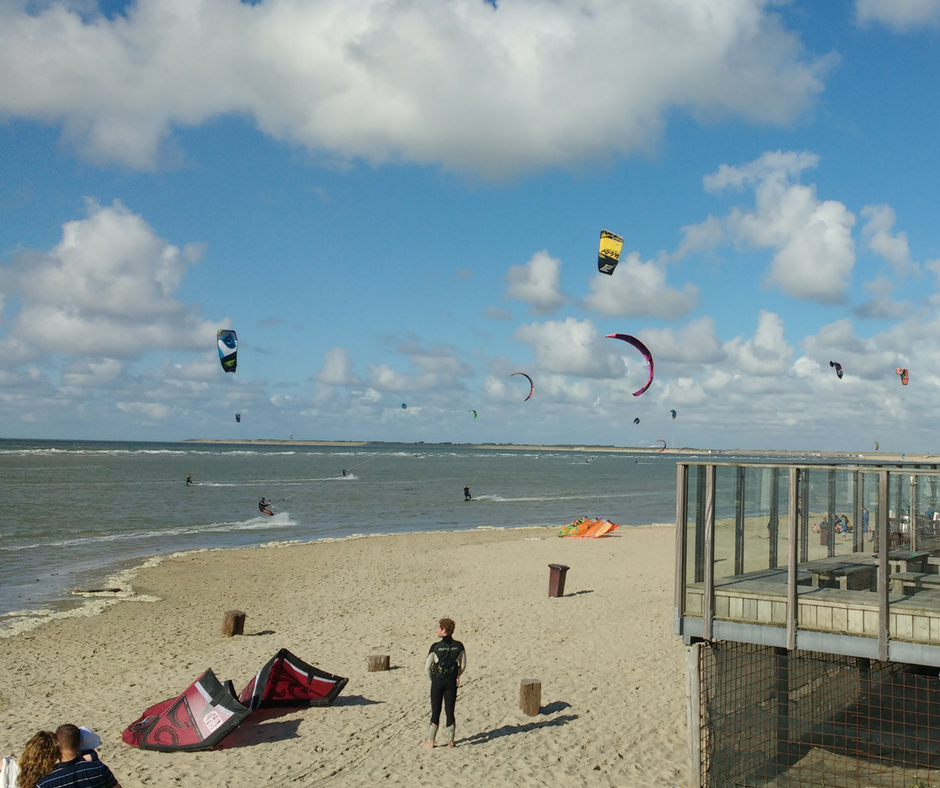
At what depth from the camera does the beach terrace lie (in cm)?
595

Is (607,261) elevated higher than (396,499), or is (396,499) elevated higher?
(607,261)

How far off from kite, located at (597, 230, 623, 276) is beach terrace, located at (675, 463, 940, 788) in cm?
1047

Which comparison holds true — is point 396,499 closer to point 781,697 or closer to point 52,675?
point 52,675

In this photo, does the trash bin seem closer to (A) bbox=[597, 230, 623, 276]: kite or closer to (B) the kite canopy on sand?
(A) bbox=[597, 230, 623, 276]: kite

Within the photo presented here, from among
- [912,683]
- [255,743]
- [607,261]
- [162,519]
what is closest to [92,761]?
[255,743]

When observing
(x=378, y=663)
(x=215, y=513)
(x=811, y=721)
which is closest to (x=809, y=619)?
(x=811, y=721)

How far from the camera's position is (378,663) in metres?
10.9

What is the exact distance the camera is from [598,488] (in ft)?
208

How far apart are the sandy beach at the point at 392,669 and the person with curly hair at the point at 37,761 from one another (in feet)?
9.59

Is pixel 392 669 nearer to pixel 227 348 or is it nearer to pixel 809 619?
pixel 809 619

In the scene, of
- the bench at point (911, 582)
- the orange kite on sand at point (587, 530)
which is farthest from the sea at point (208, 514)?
the bench at point (911, 582)

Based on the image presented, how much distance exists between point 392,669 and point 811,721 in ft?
18.8

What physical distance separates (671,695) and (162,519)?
31.6m

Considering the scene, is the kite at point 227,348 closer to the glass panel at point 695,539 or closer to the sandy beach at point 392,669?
the sandy beach at point 392,669
